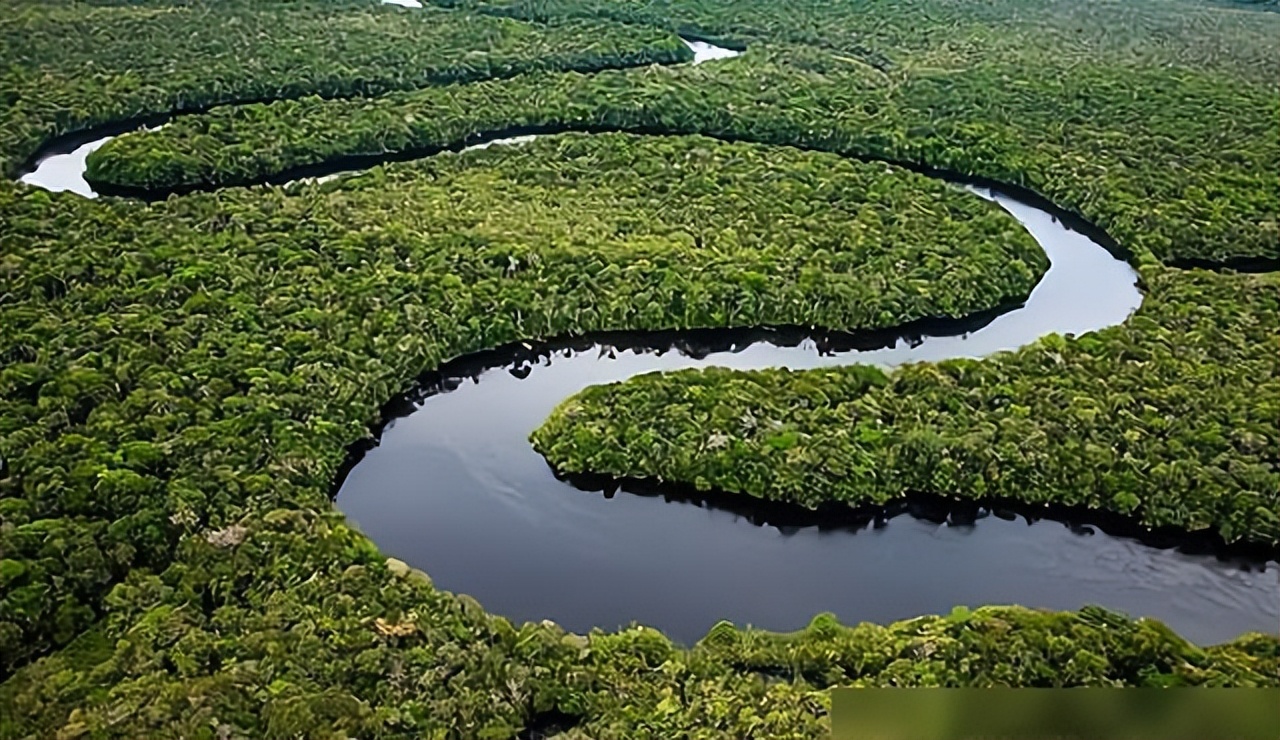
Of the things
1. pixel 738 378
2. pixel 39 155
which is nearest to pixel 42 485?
pixel 738 378

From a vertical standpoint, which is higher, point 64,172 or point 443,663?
point 64,172

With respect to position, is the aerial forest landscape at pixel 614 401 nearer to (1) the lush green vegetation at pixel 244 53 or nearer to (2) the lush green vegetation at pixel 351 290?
(2) the lush green vegetation at pixel 351 290

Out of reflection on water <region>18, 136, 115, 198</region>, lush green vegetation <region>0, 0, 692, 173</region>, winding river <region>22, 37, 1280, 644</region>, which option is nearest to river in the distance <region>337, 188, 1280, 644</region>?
winding river <region>22, 37, 1280, 644</region>

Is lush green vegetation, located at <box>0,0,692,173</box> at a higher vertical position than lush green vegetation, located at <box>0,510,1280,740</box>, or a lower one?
higher

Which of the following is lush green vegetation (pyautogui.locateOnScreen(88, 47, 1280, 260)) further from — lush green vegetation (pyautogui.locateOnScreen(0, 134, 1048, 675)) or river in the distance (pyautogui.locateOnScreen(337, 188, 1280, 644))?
river in the distance (pyautogui.locateOnScreen(337, 188, 1280, 644))

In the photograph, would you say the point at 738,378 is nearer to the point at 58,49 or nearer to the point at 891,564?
the point at 891,564

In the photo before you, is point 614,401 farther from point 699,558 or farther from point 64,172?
point 64,172

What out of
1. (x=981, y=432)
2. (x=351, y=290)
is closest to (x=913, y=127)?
(x=981, y=432)
